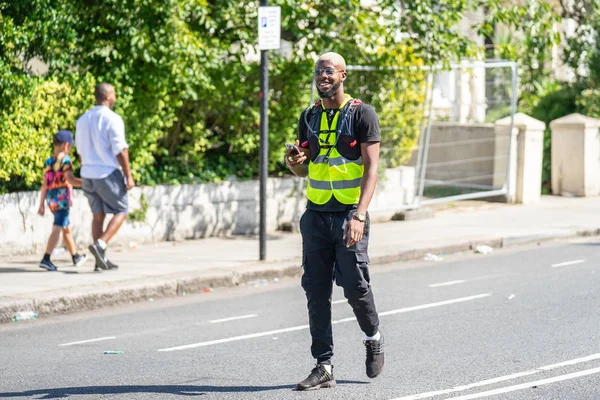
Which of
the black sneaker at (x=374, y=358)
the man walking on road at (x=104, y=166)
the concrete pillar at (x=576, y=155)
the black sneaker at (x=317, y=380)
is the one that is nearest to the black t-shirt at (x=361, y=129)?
the black sneaker at (x=374, y=358)

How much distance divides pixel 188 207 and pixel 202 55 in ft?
6.02

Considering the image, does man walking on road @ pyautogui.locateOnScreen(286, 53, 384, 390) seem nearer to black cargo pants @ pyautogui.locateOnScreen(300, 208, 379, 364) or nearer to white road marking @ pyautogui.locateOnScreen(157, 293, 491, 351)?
black cargo pants @ pyautogui.locateOnScreen(300, 208, 379, 364)

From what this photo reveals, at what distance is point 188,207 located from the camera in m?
13.3

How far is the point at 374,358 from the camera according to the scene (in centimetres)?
646

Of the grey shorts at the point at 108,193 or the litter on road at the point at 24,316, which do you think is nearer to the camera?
the litter on road at the point at 24,316

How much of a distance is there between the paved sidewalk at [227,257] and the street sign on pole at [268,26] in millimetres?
2237

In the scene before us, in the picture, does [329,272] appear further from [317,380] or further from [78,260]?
[78,260]

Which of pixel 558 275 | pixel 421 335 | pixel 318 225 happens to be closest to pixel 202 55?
pixel 558 275

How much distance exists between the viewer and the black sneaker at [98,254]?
10656mm

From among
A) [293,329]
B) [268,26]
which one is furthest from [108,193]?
[293,329]

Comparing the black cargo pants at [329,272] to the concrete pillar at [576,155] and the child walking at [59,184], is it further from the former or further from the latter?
the concrete pillar at [576,155]

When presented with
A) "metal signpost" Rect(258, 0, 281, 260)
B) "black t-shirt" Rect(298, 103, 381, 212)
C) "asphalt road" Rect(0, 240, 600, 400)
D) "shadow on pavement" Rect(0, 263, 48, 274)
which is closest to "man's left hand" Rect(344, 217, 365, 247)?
"black t-shirt" Rect(298, 103, 381, 212)

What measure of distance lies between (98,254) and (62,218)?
1.78 ft

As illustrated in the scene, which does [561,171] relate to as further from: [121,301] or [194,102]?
[121,301]
